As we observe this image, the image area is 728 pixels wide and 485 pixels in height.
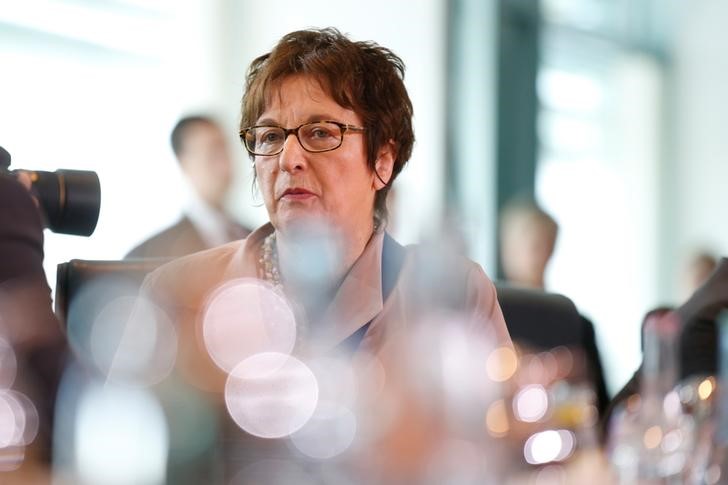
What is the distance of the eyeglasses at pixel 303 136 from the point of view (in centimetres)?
178

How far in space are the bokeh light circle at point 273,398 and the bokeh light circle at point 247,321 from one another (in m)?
0.28

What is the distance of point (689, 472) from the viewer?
3.40ft

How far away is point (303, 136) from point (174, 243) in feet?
3.44

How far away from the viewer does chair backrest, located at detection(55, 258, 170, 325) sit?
1793 millimetres

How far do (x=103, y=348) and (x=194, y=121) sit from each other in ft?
4.49

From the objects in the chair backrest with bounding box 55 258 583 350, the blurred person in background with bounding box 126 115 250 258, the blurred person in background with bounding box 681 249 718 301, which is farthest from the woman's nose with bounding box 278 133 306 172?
the blurred person in background with bounding box 681 249 718 301

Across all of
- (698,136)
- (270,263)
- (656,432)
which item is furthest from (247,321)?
(698,136)

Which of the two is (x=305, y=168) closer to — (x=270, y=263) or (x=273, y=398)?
(x=270, y=263)

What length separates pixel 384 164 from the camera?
1.92m

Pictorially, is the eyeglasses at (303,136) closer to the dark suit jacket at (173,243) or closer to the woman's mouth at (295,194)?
the woman's mouth at (295,194)

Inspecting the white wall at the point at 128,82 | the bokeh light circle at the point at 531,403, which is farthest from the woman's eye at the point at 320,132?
the white wall at the point at 128,82

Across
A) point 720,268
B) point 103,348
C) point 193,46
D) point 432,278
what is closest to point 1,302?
point 432,278

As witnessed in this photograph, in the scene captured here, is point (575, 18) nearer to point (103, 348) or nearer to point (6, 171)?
point (103, 348)

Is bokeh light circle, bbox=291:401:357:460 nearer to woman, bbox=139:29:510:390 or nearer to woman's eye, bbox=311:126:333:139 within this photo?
woman, bbox=139:29:510:390
